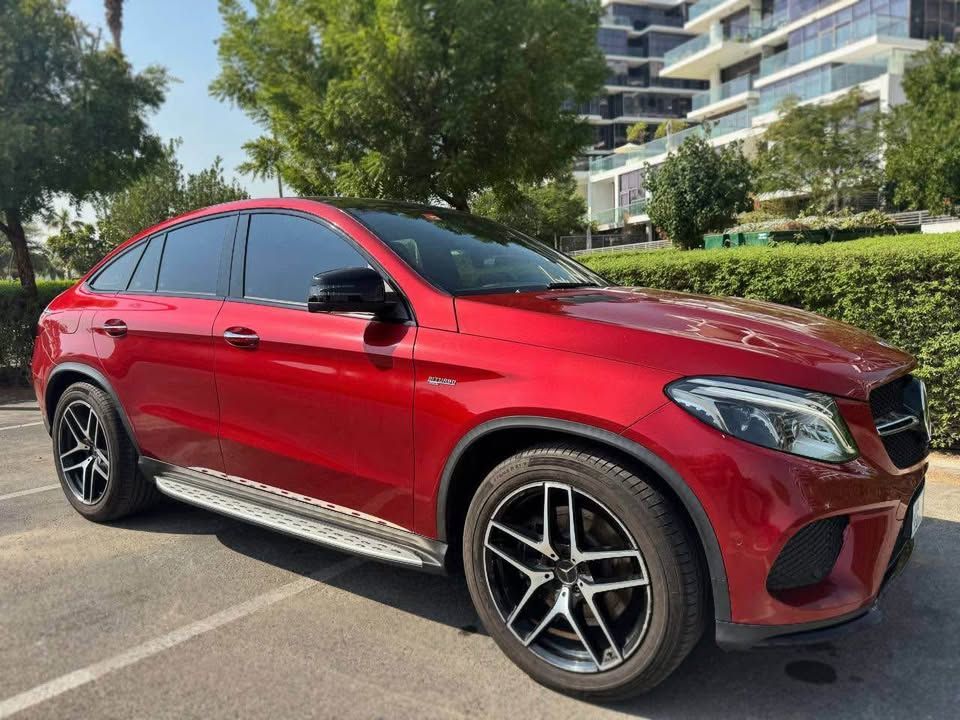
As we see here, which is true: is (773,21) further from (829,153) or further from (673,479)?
(673,479)

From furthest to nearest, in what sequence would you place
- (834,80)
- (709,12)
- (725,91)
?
(709,12) < (725,91) < (834,80)

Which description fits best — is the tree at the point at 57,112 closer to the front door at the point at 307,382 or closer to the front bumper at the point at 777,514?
the front door at the point at 307,382

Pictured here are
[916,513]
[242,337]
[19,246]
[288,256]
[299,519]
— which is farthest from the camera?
[19,246]

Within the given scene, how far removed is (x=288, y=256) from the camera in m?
3.39

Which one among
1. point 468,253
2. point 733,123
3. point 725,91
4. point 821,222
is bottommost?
point 468,253

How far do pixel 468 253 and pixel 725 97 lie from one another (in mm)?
52836

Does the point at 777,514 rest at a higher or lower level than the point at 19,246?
lower

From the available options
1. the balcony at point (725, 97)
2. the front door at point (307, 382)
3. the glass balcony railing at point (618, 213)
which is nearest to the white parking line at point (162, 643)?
the front door at point (307, 382)

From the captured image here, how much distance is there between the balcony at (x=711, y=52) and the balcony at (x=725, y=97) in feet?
9.27

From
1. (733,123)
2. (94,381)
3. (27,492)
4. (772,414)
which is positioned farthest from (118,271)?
(733,123)

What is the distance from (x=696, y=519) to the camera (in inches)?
86.1

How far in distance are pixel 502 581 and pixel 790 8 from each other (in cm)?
5390

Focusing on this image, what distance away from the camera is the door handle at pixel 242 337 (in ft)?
10.6

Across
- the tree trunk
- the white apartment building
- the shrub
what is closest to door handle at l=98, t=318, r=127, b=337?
the tree trunk
